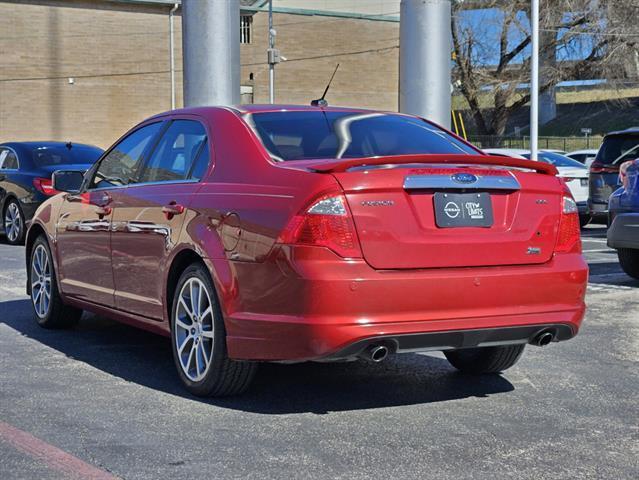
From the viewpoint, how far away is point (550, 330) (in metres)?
5.32

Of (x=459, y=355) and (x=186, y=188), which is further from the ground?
(x=186, y=188)

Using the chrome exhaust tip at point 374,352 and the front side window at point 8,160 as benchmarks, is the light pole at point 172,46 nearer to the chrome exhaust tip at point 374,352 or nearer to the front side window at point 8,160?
the front side window at point 8,160

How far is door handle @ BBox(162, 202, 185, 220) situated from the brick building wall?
39372 millimetres

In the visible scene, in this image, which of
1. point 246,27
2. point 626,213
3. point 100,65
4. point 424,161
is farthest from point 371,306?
point 246,27

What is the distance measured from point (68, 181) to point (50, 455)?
3.36 metres

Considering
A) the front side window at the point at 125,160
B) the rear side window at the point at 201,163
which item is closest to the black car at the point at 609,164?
the front side window at the point at 125,160

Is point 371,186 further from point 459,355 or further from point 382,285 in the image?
point 459,355

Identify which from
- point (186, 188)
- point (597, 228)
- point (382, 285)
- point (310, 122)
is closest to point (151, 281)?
point (186, 188)

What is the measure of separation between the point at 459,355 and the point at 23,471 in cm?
291

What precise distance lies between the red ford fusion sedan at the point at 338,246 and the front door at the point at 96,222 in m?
0.35

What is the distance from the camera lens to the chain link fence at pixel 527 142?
179 ft

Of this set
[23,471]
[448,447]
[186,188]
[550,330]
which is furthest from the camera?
[186,188]

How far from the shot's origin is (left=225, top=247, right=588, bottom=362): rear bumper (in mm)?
4809

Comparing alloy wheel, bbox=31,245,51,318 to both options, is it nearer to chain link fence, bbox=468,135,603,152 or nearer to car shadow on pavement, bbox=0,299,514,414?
car shadow on pavement, bbox=0,299,514,414
